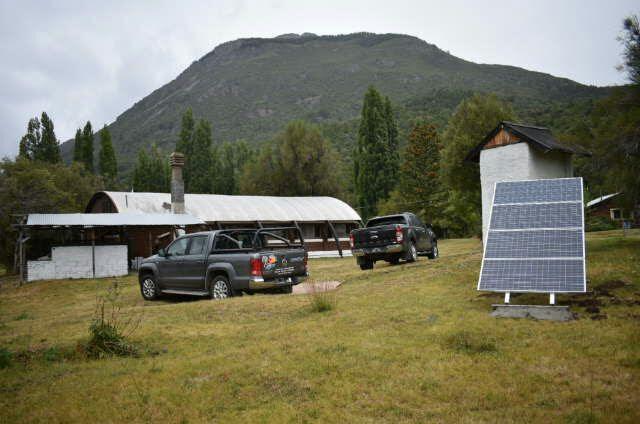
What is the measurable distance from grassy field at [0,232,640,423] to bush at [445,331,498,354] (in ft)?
0.06

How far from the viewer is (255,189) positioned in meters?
49.3

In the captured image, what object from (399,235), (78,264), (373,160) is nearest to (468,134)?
(399,235)

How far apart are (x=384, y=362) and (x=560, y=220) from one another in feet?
16.3

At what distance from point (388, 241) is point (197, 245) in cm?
656

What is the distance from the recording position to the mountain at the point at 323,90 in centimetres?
7820

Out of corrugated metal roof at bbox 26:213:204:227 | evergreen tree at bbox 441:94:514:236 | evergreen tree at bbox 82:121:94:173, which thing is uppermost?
evergreen tree at bbox 82:121:94:173

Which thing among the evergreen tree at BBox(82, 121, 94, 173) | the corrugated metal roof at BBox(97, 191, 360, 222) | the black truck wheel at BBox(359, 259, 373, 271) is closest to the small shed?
the black truck wheel at BBox(359, 259, 373, 271)

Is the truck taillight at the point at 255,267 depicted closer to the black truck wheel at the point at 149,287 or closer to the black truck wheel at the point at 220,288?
the black truck wheel at the point at 220,288

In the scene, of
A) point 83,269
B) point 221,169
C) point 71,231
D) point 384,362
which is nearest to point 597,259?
point 384,362

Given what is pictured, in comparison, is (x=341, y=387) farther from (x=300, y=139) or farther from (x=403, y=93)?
(x=403, y=93)

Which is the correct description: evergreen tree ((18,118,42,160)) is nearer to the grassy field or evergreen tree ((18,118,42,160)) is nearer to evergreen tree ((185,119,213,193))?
evergreen tree ((185,119,213,193))

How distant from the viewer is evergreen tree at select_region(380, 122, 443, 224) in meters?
50.5

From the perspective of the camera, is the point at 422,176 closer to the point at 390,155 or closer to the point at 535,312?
the point at 390,155

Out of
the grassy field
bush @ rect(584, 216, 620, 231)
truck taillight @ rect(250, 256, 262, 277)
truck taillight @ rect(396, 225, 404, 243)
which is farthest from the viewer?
bush @ rect(584, 216, 620, 231)
